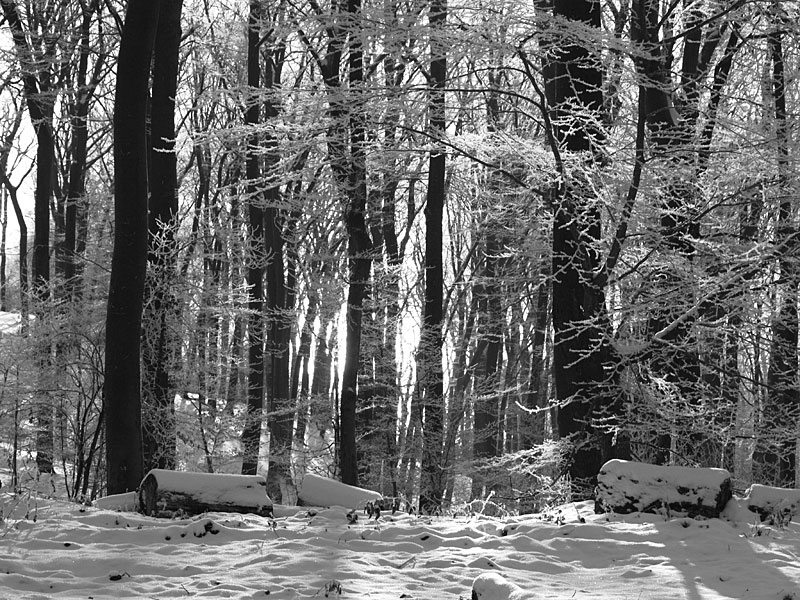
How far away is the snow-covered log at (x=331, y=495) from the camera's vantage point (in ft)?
27.1

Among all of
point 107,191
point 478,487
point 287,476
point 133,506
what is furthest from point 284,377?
point 133,506

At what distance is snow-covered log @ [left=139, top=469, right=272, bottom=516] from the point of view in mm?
Result: 7312

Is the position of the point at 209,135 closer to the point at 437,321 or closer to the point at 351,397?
the point at 351,397

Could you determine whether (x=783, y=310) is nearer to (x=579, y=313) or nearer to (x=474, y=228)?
Result: (x=579, y=313)

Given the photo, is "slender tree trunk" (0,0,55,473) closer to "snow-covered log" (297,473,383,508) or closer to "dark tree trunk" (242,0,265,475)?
"dark tree trunk" (242,0,265,475)

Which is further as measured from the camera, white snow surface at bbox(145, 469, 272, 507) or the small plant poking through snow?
white snow surface at bbox(145, 469, 272, 507)

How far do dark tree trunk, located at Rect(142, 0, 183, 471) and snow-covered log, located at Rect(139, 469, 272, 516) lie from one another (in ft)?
15.8

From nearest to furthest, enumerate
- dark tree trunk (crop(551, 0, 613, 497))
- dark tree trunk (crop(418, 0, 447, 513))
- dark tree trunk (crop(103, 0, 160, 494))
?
dark tree trunk (crop(103, 0, 160, 494))
dark tree trunk (crop(551, 0, 613, 497))
dark tree trunk (crop(418, 0, 447, 513))

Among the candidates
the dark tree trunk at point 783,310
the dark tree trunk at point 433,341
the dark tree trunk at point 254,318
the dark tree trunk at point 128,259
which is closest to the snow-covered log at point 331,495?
the dark tree trunk at point 128,259

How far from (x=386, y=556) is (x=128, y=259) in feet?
16.3

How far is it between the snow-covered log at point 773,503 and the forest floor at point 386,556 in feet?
0.81

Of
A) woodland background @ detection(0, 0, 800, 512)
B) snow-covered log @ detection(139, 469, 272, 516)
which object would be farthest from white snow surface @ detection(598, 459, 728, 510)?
snow-covered log @ detection(139, 469, 272, 516)

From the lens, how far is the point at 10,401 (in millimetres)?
13430

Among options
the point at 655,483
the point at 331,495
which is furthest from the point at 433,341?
the point at 655,483
